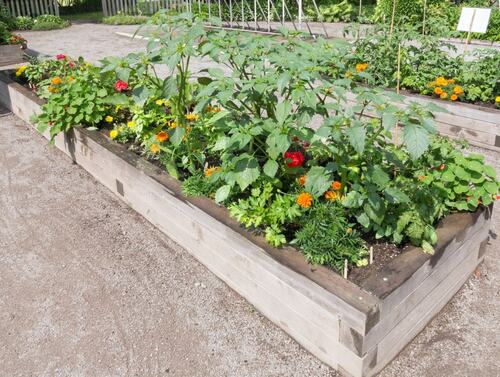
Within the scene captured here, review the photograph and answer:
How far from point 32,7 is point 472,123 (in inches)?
587

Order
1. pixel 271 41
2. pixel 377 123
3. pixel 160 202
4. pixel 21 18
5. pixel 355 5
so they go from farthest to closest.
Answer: pixel 355 5 < pixel 21 18 < pixel 160 202 < pixel 271 41 < pixel 377 123

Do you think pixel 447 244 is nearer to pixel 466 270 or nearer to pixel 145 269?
pixel 466 270

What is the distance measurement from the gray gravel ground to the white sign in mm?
2526

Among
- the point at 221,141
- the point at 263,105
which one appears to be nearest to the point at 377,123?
the point at 263,105

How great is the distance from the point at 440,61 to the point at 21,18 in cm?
1256

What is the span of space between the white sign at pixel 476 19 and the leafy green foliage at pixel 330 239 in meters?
3.69

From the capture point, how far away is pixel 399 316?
2.04 metres

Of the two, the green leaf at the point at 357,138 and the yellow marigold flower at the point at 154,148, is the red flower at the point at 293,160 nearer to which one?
the green leaf at the point at 357,138

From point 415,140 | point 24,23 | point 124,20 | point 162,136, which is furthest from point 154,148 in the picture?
point 24,23

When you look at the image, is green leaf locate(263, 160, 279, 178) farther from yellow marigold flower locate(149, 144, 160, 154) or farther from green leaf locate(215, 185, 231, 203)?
→ yellow marigold flower locate(149, 144, 160, 154)

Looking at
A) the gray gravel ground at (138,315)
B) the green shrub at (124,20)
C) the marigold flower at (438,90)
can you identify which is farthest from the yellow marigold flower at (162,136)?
the green shrub at (124,20)

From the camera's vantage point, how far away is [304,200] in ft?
7.46

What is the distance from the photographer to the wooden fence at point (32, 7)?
584 inches

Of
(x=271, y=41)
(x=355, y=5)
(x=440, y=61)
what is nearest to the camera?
(x=271, y=41)
